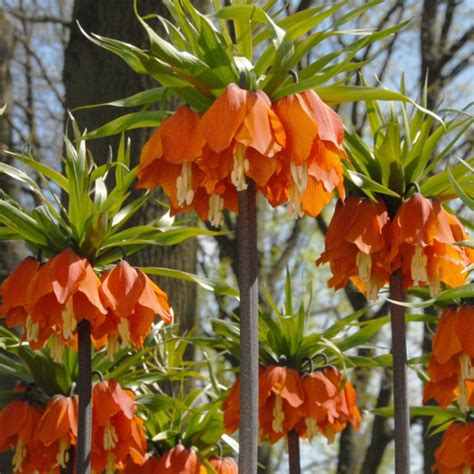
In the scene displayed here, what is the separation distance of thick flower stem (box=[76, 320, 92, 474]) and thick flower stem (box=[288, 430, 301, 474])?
0.56m

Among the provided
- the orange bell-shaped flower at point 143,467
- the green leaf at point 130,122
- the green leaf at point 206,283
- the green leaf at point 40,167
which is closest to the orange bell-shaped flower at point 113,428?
the orange bell-shaped flower at point 143,467

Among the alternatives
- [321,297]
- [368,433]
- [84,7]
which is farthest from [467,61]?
[321,297]

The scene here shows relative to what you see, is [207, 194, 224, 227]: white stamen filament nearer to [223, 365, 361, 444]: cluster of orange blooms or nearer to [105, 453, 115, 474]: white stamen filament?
[223, 365, 361, 444]: cluster of orange blooms

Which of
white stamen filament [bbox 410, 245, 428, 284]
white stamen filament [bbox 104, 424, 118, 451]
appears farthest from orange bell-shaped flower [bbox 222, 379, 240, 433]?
white stamen filament [bbox 410, 245, 428, 284]

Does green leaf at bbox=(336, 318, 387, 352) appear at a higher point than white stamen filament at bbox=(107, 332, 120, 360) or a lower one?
higher

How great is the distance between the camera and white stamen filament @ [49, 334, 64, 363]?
2293mm

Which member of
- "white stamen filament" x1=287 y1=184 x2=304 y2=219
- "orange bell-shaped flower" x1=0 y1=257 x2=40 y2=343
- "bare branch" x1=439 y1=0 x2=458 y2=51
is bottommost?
"orange bell-shaped flower" x1=0 y1=257 x2=40 y2=343

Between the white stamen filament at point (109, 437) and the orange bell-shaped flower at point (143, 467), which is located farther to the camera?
the orange bell-shaped flower at point (143, 467)

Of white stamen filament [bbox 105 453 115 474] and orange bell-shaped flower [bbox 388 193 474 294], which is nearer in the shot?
orange bell-shaped flower [bbox 388 193 474 294]

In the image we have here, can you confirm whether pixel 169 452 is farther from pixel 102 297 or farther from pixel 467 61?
pixel 467 61

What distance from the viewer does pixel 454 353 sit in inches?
91.8

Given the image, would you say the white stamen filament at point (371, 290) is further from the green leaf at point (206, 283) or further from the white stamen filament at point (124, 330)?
the white stamen filament at point (124, 330)

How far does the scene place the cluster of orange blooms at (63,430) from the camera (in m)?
2.39

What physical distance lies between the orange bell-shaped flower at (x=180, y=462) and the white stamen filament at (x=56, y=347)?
1.67 ft
